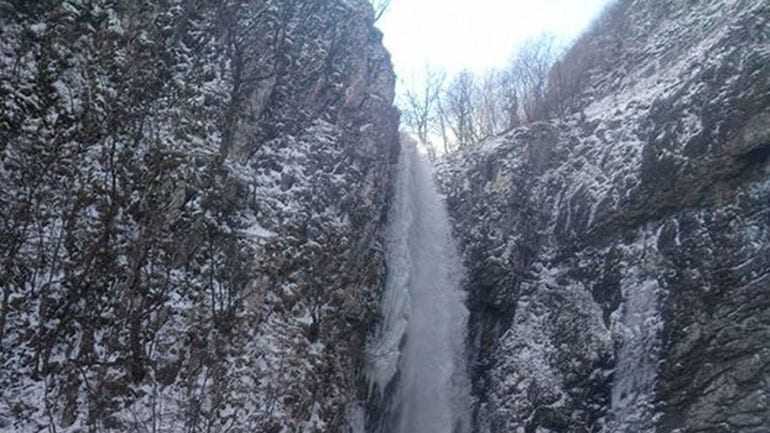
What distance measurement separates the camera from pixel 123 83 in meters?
11.4

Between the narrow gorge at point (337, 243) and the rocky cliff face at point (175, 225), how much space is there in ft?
0.14

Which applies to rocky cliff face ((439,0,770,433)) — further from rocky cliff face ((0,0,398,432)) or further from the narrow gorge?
rocky cliff face ((0,0,398,432))

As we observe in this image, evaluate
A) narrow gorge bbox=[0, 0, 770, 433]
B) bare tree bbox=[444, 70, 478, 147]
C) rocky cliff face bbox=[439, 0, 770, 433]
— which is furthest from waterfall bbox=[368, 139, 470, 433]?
bare tree bbox=[444, 70, 478, 147]

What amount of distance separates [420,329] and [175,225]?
6219mm

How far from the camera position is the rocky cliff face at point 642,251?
1038 centimetres

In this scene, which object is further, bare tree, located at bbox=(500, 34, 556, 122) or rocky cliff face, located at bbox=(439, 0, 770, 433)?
bare tree, located at bbox=(500, 34, 556, 122)

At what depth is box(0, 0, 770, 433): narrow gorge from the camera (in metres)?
9.15

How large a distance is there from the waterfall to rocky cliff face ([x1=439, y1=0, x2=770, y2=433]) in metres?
0.47

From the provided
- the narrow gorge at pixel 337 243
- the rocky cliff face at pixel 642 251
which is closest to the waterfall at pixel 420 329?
the narrow gorge at pixel 337 243

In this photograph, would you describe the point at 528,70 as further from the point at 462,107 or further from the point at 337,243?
the point at 337,243

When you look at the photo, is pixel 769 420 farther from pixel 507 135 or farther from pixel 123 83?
pixel 123 83

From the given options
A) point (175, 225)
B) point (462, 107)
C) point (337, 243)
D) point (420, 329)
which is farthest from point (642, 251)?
point (462, 107)

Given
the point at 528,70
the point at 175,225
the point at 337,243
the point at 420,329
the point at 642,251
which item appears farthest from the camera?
the point at 528,70

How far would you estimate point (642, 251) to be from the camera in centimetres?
1210
